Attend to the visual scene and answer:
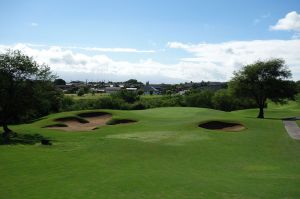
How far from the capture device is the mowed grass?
1695 cm

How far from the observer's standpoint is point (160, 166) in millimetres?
23812

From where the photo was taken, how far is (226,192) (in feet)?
56.1

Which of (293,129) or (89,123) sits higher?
(293,129)

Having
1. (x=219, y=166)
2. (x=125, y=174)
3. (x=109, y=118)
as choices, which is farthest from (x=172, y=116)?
(x=125, y=174)

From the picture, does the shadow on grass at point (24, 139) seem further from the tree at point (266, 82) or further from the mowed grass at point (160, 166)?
the tree at point (266, 82)

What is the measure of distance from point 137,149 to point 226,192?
13.6 metres

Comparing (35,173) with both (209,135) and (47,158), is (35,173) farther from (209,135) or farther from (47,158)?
(209,135)

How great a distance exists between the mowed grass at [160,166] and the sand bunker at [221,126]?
149 inches

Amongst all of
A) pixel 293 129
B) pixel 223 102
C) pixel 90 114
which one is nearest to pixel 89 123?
pixel 90 114

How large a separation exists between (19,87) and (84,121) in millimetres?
14913

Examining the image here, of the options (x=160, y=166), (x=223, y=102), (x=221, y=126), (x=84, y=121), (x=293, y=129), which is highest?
(x=223, y=102)

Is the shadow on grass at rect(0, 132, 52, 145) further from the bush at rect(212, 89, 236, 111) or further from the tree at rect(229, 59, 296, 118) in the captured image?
the bush at rect(212, 89, 236, 111)

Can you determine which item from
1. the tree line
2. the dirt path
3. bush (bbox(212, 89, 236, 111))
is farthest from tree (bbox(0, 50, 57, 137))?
bush (bbox(212, 89, 236, 111))

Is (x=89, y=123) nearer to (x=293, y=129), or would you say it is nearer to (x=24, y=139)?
(x=24, y=139)
